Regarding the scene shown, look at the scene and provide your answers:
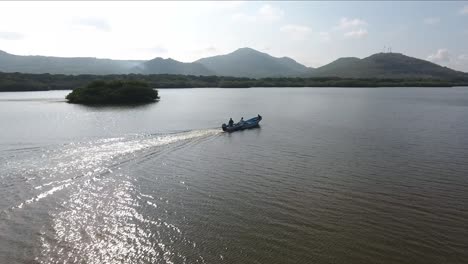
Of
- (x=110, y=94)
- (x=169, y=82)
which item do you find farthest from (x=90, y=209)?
(x=169, y=82)

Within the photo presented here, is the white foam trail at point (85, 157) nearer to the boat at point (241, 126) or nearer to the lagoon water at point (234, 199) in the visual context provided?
the lagoon water at point (234, 199)

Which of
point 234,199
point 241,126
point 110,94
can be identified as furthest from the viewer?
point 110,94

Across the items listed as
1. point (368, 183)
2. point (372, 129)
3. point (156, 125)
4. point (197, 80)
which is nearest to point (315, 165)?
point (368, 183)

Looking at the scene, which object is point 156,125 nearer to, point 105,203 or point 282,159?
point 282,159

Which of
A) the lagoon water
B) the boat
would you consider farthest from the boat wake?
the boat

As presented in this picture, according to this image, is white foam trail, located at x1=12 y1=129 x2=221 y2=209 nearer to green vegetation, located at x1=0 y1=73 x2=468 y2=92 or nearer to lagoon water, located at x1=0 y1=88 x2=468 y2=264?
lagoon water, located at x1=0 y1=88 x2=468 y2=264

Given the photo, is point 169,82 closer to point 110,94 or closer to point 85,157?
point 110,94
